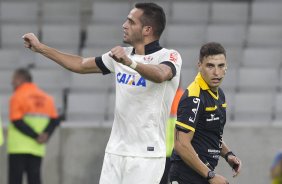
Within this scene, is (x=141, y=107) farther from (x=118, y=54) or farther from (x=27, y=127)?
(x=27, y=127)

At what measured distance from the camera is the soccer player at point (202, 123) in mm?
6906

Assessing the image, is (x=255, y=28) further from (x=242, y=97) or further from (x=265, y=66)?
(x=242, y=97)

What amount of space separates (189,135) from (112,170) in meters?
0.59

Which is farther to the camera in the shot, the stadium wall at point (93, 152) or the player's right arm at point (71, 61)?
the stadium wall at point (93, 152)

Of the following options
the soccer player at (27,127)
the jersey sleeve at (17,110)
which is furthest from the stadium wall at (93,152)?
the jersey sleeve at (17,110)

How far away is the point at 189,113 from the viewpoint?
22.7 ft

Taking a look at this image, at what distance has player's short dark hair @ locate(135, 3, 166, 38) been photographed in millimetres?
6969

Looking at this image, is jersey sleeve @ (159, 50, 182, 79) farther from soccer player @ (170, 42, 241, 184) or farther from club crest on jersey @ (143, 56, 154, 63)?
soccer player @ (170, 42, 241, 184)

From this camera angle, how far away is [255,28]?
15672mm

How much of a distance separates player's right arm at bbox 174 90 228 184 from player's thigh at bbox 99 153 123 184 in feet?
1.38

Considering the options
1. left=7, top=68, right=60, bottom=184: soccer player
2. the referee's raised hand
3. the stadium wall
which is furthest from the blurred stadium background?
the referee's raised hand

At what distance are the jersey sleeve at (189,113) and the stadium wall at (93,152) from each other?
5628 millimetres

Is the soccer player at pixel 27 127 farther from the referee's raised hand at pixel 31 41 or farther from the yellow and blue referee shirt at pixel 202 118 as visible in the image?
the referee's raised hand at pixel 31 41

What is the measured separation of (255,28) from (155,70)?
30.4ft
